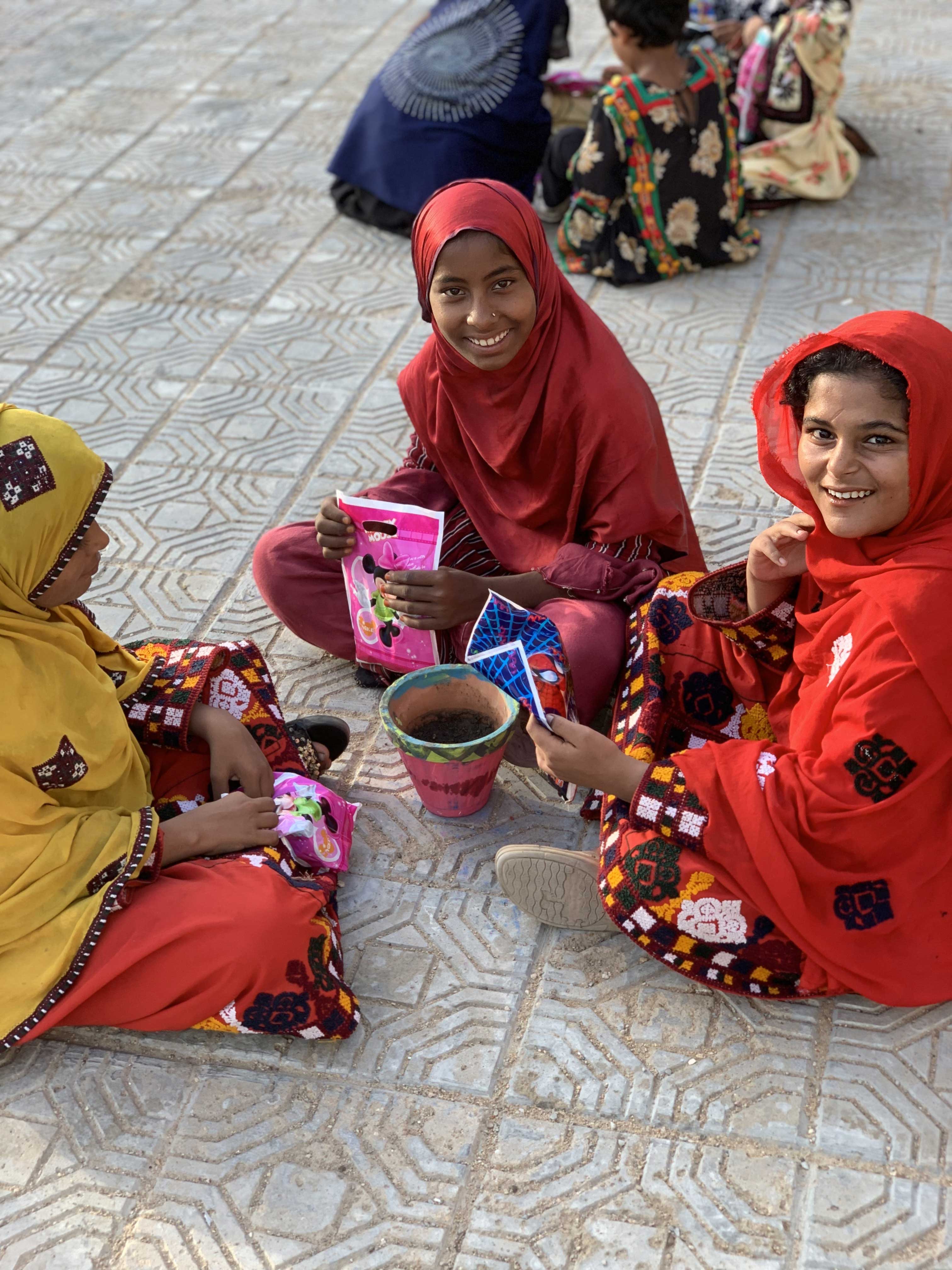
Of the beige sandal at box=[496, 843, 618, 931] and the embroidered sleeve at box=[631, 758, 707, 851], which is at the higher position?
the embroidered sleeve at box=[631, 758, 707, 851]

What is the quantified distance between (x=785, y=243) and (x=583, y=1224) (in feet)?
A: 15.1

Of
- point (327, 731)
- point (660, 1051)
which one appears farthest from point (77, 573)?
point (660, 1051)

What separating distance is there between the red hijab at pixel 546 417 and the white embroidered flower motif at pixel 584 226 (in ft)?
7.79

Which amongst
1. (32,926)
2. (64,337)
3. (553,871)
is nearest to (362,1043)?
(553,871)

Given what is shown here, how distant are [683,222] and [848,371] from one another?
10.8ft

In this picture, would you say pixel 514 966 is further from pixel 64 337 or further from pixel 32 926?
pixel 64 337

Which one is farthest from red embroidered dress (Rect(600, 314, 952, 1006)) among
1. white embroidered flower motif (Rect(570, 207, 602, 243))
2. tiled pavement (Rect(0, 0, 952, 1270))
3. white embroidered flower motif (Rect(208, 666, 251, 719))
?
white embroidered flower motif (Rect(570, 207, 602, 243))

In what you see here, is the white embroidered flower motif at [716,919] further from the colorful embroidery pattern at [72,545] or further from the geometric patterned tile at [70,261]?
the geometric patterned tile at [70,261]

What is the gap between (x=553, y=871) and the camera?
263 cm

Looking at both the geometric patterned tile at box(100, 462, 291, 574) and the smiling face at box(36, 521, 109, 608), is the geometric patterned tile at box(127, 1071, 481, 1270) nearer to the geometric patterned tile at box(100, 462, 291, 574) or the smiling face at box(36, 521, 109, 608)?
the smiling face at box(36, 521, 109, 608)

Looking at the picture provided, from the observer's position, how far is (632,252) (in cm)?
541

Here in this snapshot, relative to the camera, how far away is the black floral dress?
17.2ft

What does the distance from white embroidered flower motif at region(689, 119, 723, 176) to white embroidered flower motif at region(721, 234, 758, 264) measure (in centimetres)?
29

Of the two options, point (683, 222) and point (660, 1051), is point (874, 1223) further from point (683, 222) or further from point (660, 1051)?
point (683, 222)
